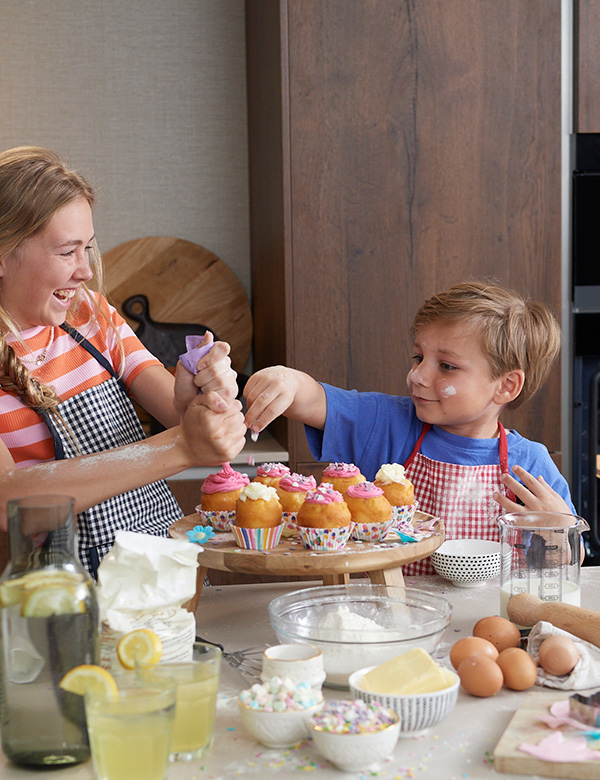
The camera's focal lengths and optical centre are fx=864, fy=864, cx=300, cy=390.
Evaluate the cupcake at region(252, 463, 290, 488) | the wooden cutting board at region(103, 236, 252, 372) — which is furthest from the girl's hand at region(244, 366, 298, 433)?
the wooden cutting board at region(103, 236, 252, 372)

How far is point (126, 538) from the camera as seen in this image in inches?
33.9

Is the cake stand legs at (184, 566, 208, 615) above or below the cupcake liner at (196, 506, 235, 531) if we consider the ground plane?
below

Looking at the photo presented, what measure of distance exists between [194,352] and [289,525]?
1.02 feet

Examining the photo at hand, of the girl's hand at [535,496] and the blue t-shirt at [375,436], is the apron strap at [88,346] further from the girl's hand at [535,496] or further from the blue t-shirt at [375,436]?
the girl's hand at [535,496]

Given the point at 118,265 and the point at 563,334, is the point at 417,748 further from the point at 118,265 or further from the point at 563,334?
the point at 118,265

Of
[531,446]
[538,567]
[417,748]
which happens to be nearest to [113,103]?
[531,446]

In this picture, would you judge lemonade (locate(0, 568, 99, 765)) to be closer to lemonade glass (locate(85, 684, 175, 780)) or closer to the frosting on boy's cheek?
lemonade glass (locate(85, 684, 175, 780))

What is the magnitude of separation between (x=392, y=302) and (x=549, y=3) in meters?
0.93

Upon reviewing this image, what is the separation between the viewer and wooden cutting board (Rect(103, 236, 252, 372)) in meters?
2.88

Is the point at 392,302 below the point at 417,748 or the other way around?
the other way around

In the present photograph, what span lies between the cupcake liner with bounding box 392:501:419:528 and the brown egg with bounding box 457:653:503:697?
389mm

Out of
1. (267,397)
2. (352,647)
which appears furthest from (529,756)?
(267,397)

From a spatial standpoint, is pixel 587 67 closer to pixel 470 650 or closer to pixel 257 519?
pixel 257 519

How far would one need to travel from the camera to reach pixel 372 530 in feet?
4.06
